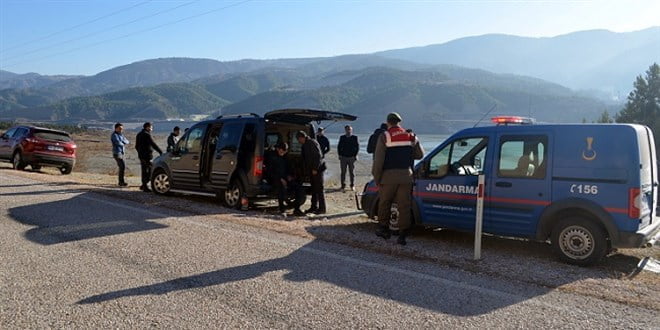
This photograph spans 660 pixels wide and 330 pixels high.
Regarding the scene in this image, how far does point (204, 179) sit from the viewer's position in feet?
36.2

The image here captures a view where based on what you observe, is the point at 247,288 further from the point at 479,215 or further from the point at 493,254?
the point at 493,254

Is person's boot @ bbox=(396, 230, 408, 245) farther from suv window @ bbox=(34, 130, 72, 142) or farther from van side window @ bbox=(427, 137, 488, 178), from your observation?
suv window @ bbox=(34, 130, 72, 142)

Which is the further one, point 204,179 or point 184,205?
point 204,179

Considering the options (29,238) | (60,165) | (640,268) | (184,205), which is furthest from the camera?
(60,165)

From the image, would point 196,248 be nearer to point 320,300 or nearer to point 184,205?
point 320,300

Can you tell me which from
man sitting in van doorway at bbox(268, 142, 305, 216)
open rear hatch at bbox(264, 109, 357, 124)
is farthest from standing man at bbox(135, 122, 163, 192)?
man sitting in van doorway at bbox(268, 142, 305, 216)

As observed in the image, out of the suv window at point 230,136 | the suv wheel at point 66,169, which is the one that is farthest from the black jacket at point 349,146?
the suv wheel at point 66,169

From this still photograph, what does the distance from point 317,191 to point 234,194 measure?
65.2 inches

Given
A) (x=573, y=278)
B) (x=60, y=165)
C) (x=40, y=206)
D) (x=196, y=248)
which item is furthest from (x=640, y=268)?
(x=60, y=165)

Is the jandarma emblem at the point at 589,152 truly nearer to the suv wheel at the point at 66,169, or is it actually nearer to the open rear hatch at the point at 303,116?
the open rear hatch at the point at 303,116

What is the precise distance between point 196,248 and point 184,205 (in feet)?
13.1

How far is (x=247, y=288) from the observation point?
489cm

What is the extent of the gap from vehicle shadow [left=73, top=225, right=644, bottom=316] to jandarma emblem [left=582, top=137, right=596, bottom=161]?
1.36m

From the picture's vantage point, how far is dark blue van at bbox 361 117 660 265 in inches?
238
